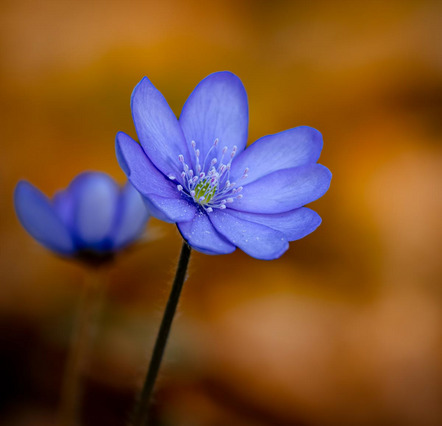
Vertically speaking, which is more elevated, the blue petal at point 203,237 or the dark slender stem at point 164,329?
the blue petal at point 203,237

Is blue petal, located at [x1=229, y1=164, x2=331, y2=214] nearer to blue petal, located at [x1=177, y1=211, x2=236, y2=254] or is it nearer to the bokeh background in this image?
blue petal, located at [x1=177, y1=211, x2=236, y2=254]

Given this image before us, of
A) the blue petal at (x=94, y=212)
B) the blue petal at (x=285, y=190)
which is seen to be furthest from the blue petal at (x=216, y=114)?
the blue petal at (x=94, y=212)

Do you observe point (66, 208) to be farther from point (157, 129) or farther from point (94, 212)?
point (157, 129)

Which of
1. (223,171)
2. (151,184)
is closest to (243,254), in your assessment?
(223,171)

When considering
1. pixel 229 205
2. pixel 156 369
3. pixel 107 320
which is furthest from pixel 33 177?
pixel 156 369

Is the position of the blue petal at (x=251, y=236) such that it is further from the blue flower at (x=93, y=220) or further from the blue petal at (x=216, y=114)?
the blue flower at (x=93, y=220)

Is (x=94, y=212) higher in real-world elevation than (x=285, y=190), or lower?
lower

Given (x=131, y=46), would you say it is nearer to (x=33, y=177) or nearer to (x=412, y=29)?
(x=33, y=177)
